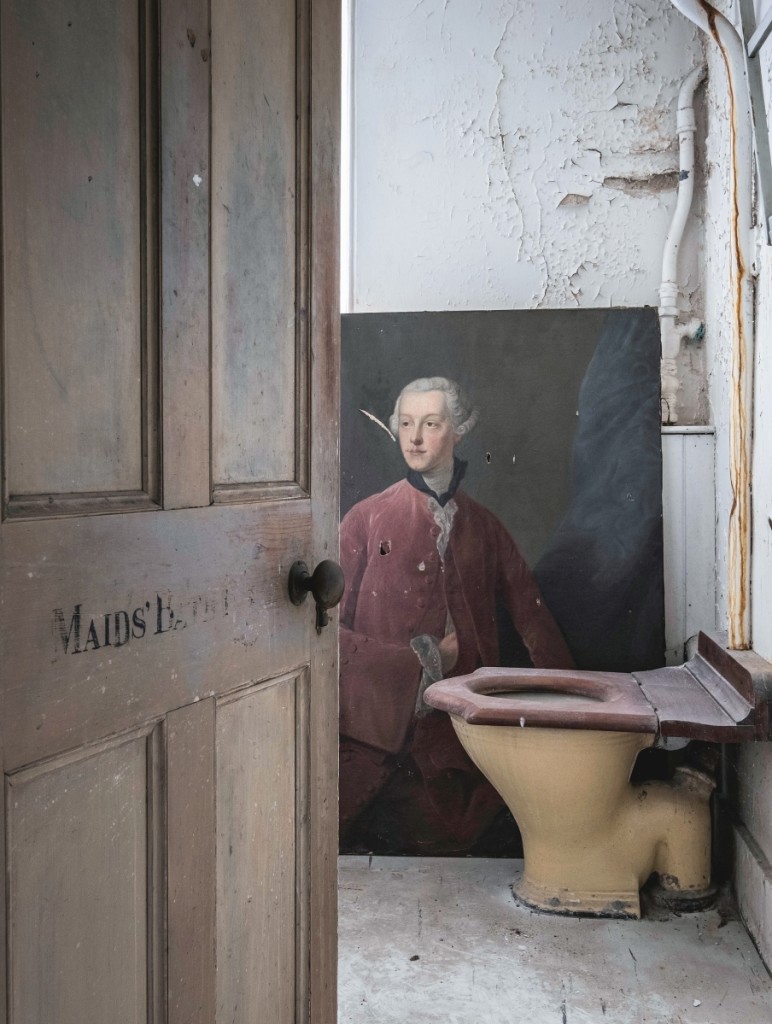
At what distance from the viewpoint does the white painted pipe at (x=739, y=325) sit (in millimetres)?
2717

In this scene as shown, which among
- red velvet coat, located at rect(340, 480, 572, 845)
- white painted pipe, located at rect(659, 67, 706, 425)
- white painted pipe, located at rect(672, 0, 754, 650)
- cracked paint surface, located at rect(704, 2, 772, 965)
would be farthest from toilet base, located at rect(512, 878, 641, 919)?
white painted pipe, located at rect(659, 67, 706, 425)

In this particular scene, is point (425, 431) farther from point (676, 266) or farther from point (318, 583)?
point (318, 583)

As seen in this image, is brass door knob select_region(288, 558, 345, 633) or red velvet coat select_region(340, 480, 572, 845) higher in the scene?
brass door knob select_region(288, 558, 345, 633)

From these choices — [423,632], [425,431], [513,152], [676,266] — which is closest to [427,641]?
[423,632]

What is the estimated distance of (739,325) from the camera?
9.05 ft

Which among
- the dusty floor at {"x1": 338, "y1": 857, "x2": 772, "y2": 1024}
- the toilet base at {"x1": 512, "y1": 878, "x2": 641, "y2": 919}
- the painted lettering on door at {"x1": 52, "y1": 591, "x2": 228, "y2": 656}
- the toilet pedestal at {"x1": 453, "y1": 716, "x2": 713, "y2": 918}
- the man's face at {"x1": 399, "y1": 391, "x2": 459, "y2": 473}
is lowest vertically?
the dusty floor at {"x1": 338, "y1": 857, "x2": 772, "y2": 1024}

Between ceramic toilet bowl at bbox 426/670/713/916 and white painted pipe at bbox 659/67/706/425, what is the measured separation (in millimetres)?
1017

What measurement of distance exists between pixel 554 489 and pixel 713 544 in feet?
1.73

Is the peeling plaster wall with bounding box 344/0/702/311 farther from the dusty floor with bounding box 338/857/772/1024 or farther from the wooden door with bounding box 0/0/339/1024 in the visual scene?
the wooden door with bounding box 0/0/339/1024

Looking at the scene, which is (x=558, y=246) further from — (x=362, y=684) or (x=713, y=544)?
(x=362, y=684)

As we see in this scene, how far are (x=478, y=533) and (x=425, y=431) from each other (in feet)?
1.20

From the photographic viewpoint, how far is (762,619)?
2637mm

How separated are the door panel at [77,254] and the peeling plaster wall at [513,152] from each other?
2476mm

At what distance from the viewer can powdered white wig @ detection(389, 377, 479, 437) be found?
→ 320cm
